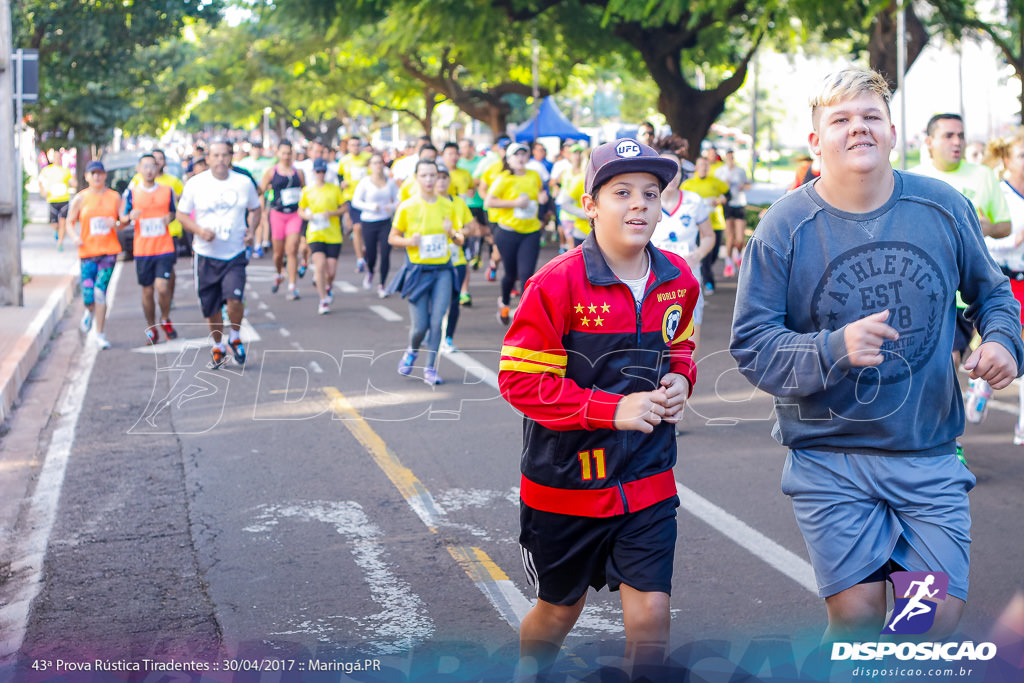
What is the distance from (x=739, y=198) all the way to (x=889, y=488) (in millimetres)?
17600

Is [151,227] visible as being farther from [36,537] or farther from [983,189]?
[983,189]

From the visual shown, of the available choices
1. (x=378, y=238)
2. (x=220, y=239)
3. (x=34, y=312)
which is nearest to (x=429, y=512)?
(x=220, y=239)

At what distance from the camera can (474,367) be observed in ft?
36.7

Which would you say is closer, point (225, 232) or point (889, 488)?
point (889, 488)

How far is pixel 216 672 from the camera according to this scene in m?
4.33

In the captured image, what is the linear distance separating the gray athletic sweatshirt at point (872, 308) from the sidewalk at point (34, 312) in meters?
7.25

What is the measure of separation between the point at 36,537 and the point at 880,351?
465 centimetres

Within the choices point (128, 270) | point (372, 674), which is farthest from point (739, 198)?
point (372, 674)

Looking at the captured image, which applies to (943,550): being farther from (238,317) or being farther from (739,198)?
(739,198)

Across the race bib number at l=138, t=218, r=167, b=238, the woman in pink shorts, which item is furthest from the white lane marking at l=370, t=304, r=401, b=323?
the race bib number at l=138, t=218, r=167, b=238

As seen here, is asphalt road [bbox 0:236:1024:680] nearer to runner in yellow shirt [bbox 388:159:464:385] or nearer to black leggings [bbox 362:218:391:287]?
runner in yellow shirt [bbox 388:159:464:385]

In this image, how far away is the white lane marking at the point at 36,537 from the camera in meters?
5.00

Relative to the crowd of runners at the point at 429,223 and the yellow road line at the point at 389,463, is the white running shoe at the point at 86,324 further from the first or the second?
the yellow road line at the point at 389,463

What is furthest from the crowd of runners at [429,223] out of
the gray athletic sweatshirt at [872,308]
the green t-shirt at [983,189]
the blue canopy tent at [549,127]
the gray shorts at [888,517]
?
the blue canopy tent at [549,127]
